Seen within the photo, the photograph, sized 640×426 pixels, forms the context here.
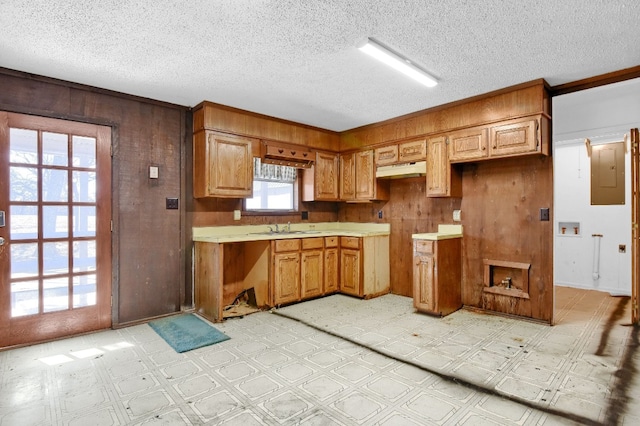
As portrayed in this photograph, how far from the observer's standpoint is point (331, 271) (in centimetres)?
512

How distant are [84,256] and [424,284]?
3878mm

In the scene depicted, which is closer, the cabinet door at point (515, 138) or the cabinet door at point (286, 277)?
the cabinet door at point (515, 138)

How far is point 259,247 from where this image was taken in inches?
176

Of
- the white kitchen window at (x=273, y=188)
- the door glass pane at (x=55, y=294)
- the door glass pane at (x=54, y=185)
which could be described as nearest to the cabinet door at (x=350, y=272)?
the white kitchen window at (x=273, y=188)

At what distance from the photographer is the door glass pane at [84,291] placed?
354 centimetres

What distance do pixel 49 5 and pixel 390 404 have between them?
3480 mm

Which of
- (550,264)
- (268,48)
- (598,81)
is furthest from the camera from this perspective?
(550,264)

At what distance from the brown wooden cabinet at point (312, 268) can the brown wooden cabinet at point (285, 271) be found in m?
0.09

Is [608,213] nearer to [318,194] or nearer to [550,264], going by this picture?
[550,264]

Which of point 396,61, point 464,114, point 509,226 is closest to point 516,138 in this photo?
point 464,114

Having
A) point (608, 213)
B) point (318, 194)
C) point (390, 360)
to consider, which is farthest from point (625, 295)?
point (318, 194)

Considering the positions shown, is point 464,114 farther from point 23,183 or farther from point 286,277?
point 23,183

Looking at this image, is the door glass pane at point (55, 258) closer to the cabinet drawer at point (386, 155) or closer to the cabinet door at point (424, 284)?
the cabinet door at point (424, 284)

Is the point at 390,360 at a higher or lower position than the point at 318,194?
lower
